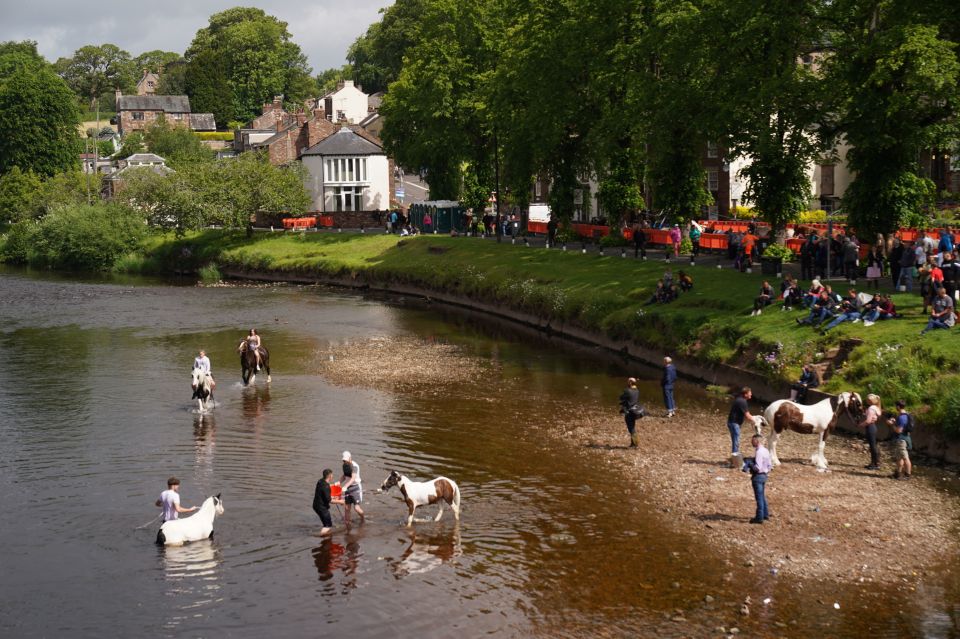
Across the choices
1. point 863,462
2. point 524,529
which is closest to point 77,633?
point 524,529

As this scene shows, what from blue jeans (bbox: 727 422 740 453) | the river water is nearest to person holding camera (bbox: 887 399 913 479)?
blue jeans (bbox: 727 422 740 453)

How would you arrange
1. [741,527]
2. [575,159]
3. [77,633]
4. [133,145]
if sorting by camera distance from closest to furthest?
[77,633]
[741,527]
[575,159]
[133,145]

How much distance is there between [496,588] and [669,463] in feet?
32.7

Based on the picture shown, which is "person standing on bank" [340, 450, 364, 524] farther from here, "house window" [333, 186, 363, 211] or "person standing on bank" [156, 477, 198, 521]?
"house window" [333, 186, 363, 211]

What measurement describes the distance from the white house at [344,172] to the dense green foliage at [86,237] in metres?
20.4

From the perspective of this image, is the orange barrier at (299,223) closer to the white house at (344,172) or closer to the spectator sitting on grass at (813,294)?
the white house at (344,172)

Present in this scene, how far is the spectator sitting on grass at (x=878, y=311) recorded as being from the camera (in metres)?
38.4

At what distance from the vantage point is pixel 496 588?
21344 mm

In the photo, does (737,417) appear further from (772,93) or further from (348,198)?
(348,198)

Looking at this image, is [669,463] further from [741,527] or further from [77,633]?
[77,633]

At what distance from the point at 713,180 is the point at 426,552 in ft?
237

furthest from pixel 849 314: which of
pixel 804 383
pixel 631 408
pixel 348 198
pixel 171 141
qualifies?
pixel 171 141

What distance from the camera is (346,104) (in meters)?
165

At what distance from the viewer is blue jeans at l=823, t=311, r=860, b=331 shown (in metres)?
38.8
